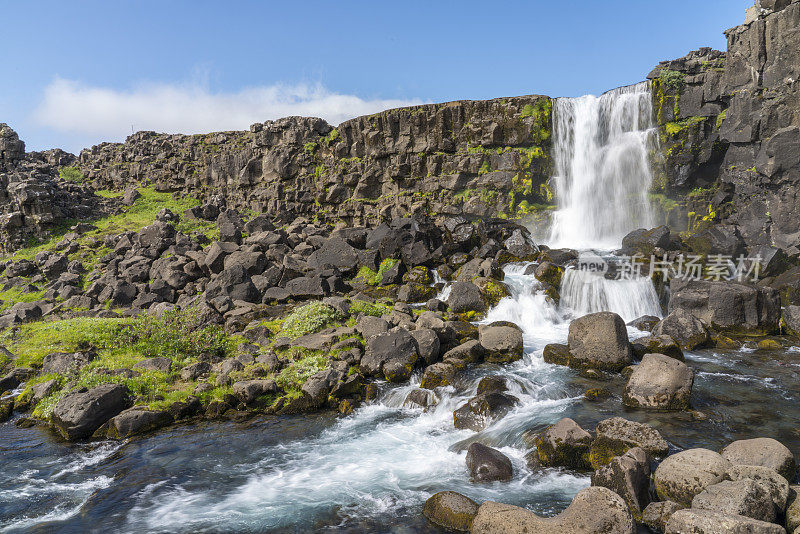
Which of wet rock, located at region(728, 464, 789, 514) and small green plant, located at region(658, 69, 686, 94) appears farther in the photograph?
small green plant, located at region(658, 69, 686, 94)

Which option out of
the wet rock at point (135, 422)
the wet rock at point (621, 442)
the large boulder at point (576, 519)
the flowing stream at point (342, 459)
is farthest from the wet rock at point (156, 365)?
the wet rock at point (621, 442)

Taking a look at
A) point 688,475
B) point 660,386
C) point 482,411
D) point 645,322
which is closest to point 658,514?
point 688,475

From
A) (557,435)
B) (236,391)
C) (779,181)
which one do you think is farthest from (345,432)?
(779,181)

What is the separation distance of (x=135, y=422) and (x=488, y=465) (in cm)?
906

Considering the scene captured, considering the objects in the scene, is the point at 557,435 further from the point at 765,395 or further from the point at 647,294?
the point at 647,294

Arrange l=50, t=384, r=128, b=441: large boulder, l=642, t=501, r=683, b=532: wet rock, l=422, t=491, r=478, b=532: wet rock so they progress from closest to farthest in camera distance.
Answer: l=642, t=501, r=683, b=532: wet rock
l=422, t=491, r=478, b=532: wet rock
l=50, t=384, r=128, b=441: large boulder

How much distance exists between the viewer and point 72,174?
58719mm

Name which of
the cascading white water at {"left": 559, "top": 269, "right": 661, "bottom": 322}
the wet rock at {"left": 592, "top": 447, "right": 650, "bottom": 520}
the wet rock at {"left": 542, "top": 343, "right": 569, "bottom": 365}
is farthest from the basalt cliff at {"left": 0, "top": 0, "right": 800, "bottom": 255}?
the wet rock at {"left": 592, "top": 447, "right": 650, "bottom": 520}

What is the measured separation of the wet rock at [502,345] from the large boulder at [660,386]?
4472 mm

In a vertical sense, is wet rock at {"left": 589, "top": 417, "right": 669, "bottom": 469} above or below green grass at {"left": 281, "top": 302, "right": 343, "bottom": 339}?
below

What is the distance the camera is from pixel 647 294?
2172cm

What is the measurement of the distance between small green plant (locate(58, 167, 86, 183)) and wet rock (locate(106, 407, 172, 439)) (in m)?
57.0

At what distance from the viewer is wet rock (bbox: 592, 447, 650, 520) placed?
7.50 m

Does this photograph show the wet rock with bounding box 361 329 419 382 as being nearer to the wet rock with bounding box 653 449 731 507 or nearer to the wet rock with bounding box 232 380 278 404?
the wet rock with bounding box 232 380 278 404
